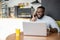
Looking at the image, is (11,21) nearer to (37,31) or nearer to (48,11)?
(48,11)

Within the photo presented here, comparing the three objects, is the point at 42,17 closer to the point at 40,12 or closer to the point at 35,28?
the point at 40,12

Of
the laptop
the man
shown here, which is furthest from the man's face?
the laptop

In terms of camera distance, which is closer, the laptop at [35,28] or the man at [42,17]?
the laptop at [35,28]

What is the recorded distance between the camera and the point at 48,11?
3.63 metres

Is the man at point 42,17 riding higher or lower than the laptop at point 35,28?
higher

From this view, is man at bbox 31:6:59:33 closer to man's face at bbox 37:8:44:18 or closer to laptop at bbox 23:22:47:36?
man's face at bbox 37:8:44:18

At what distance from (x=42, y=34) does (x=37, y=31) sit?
10cm

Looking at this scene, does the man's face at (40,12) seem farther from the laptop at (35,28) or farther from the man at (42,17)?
the laptop at (35,28)

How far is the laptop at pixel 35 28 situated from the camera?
6.88 feet

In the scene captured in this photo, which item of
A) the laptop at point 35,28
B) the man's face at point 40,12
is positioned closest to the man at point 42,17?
the man's face at point 40,12

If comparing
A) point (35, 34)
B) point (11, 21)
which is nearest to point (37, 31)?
point (35, 34)

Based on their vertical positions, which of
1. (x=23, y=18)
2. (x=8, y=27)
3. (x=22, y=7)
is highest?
(x=22, y=7)

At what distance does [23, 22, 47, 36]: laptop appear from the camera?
82.6 inches

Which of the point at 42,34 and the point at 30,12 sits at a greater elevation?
the point at 30,12
